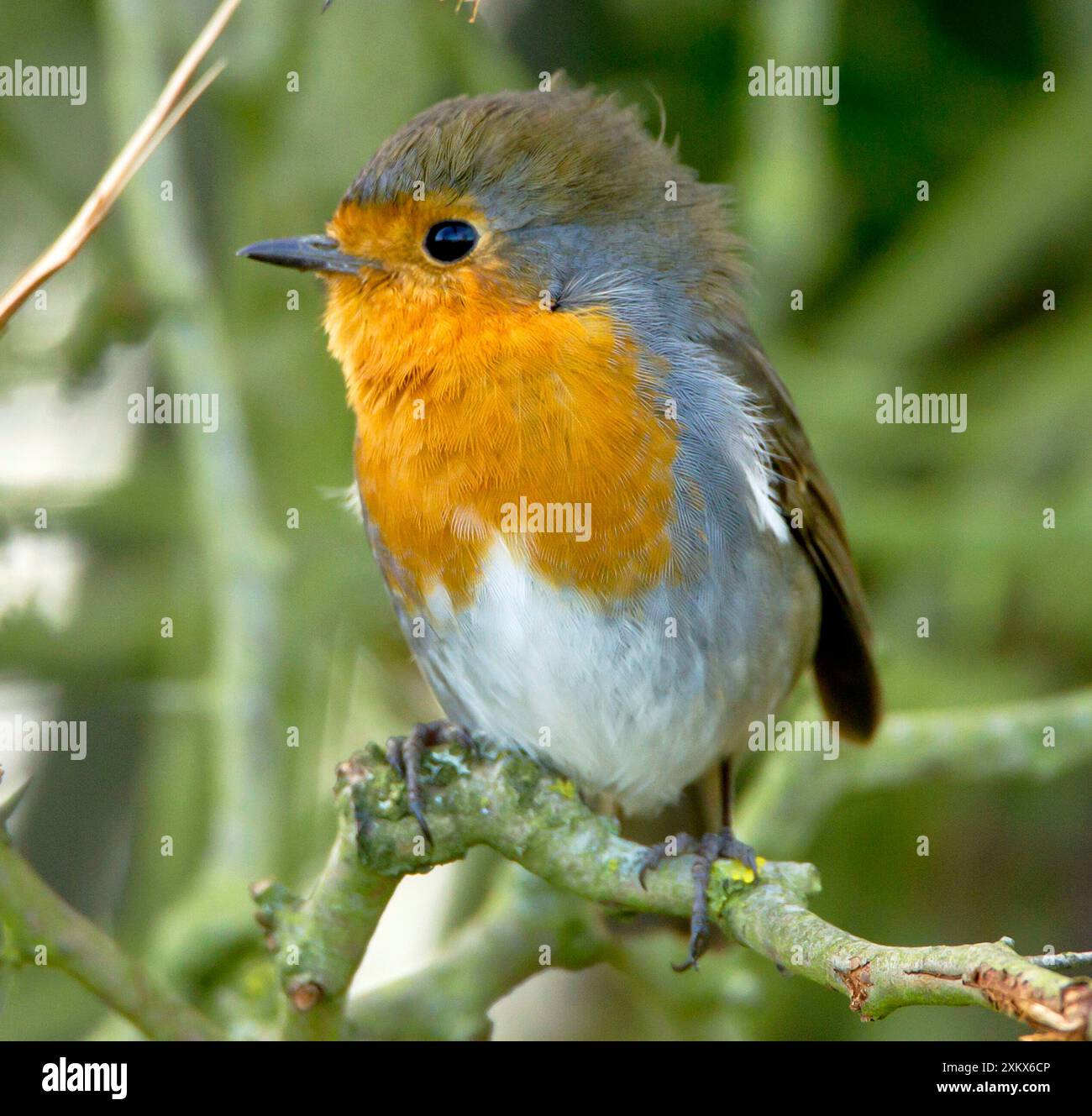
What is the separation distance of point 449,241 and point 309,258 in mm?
284

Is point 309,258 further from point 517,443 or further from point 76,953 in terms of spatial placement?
point 76,953

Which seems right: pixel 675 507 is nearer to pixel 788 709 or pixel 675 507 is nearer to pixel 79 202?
pixel 788 709

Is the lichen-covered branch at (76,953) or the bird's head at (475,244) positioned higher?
the bird's head at (475,244)

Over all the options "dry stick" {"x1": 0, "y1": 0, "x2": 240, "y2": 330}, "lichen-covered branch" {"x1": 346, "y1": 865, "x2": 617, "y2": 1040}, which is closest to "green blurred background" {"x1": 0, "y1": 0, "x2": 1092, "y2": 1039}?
"lichen-covered branch" {"x1": 346, "y1": 865, "x2": 617, "y2": 1040}

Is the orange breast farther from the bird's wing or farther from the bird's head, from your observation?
the bird's wing

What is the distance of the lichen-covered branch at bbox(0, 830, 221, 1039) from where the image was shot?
1984 millimetres

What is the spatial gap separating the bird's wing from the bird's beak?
0.78m
